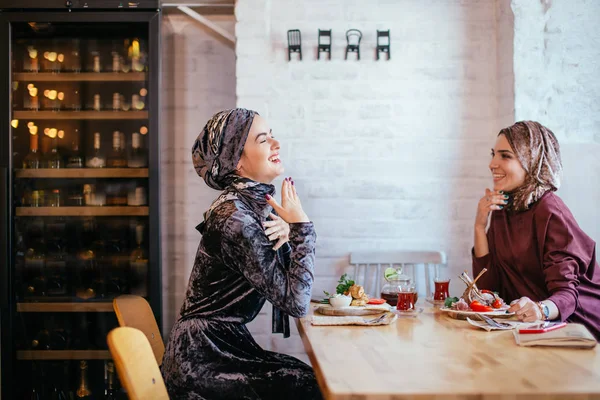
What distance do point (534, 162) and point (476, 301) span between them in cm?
73

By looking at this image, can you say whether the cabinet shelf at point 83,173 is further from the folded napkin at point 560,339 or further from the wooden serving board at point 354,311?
the folded napkin at point 560,339

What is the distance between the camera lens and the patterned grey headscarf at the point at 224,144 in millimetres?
2230

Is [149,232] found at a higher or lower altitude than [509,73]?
lower

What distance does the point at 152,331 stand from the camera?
216cm

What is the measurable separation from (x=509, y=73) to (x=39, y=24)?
8.00 feet

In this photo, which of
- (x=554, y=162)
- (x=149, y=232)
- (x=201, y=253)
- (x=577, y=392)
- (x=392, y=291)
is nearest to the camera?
(x=577, y=392)

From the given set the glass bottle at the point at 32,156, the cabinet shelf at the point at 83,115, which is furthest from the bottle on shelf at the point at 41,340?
the cabinet shelf at the point at 83,115

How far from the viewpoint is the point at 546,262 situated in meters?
2.44

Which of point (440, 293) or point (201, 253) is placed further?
point (440, 293)

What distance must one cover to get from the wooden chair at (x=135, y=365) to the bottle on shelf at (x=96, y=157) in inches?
88.0

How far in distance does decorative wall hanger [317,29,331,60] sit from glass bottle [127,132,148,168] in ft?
3.48

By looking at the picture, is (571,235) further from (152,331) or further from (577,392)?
(152,331)

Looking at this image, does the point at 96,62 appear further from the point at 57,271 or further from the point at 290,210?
the point at 290,210

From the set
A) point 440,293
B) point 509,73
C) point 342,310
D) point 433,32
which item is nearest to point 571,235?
point 440,293
